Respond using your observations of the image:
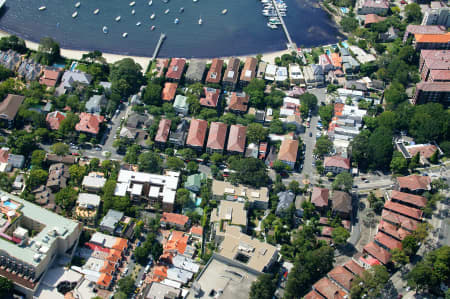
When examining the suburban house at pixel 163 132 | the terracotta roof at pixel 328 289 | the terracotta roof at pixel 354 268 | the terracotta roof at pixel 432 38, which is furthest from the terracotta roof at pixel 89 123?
the terracotta roof at pixel 432 38

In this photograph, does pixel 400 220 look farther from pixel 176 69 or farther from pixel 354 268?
pixel 176 69

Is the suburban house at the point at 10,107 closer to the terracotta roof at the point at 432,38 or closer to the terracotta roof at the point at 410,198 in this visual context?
the terracotta roof at the point at 410,198

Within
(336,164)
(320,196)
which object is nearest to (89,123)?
(320,196)

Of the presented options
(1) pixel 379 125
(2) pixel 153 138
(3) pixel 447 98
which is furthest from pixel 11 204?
(3) pixel 447 98

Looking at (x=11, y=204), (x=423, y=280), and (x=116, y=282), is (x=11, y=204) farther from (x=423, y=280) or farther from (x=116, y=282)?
(x=423, y=280)

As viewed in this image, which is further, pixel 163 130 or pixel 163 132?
pixel 163 130

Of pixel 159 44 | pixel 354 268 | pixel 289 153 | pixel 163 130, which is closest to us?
pixel 354 268
